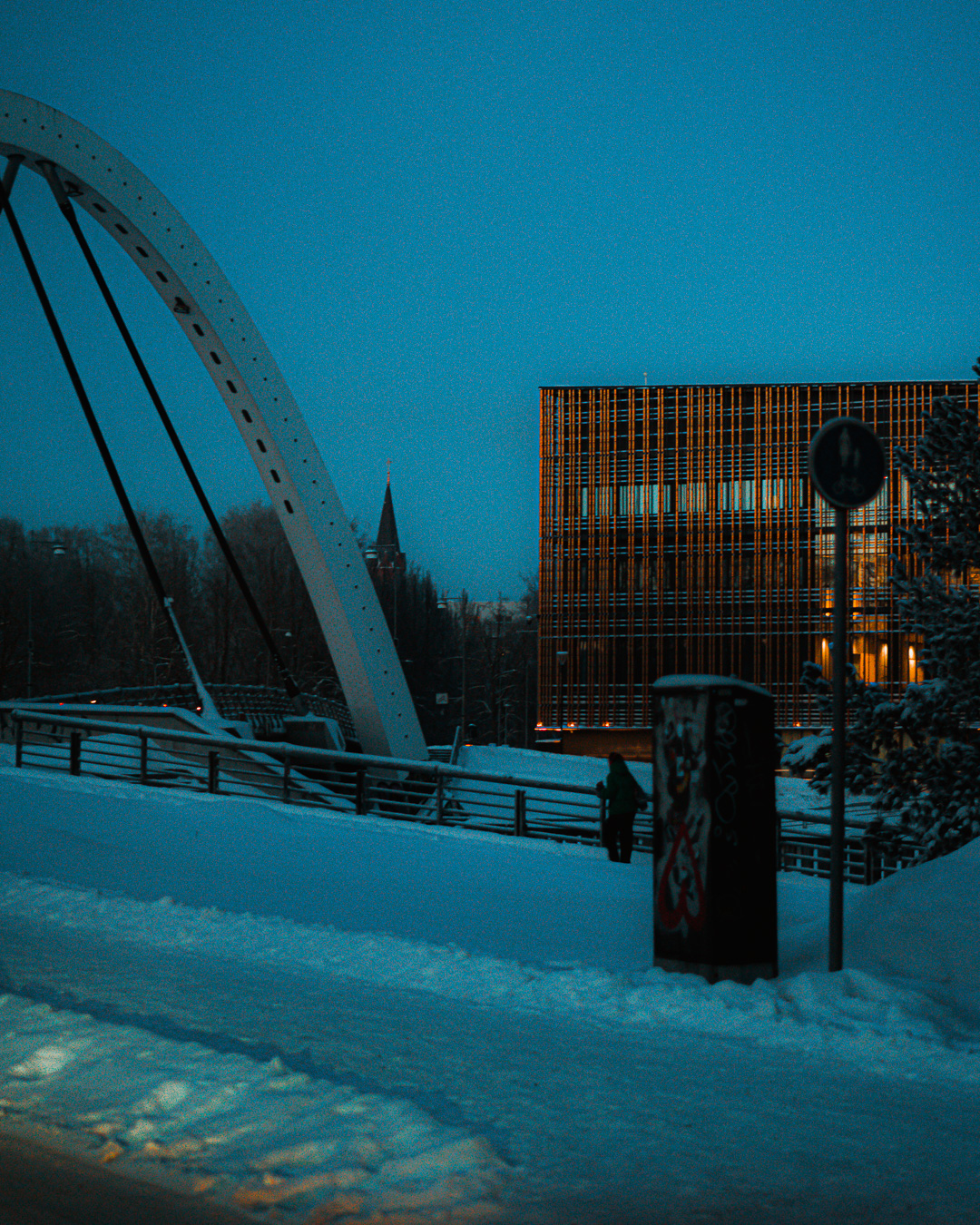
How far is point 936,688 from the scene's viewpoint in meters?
11.3

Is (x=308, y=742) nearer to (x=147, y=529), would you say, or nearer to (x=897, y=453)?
(x=897, y=453)

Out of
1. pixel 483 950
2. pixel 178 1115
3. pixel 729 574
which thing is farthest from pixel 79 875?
pixel 729 574

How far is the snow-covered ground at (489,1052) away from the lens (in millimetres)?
4273

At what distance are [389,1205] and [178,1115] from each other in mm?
1212

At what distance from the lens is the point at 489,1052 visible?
617cm

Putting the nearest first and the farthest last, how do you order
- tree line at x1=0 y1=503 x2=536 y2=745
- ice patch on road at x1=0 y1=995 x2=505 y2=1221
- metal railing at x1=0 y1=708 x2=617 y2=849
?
1. ice patch on road at x1=0 y1=995 x2=505 y2=1221
2. metal railing at x1=0 y1=708 x2=617 y2=849
3. tree line at x1=0 y1=503 x2=536 y2=745

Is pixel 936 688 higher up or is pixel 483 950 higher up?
pixel 936 688

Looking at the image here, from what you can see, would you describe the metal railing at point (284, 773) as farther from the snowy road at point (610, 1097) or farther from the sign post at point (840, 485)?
the snowy road at point (610, 1097)

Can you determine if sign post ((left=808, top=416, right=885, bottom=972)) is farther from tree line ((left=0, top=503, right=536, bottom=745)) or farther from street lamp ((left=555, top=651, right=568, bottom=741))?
tree line ((left=0, top=503, right=536, bottom=745))

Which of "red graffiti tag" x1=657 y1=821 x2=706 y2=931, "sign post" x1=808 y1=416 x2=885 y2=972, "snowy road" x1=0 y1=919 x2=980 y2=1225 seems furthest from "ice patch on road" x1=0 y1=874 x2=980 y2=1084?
"sign post" x1=808 y1=416 x2=885 y2=972

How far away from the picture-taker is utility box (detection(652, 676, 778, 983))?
788 centimetres

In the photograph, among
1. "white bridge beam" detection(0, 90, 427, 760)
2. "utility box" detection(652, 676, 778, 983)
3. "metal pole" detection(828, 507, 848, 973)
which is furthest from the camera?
"white bridge beam" detection(0, 90, 427, 760)

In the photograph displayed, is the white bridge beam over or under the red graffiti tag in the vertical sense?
over

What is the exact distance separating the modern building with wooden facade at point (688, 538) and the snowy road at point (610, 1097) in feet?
193
